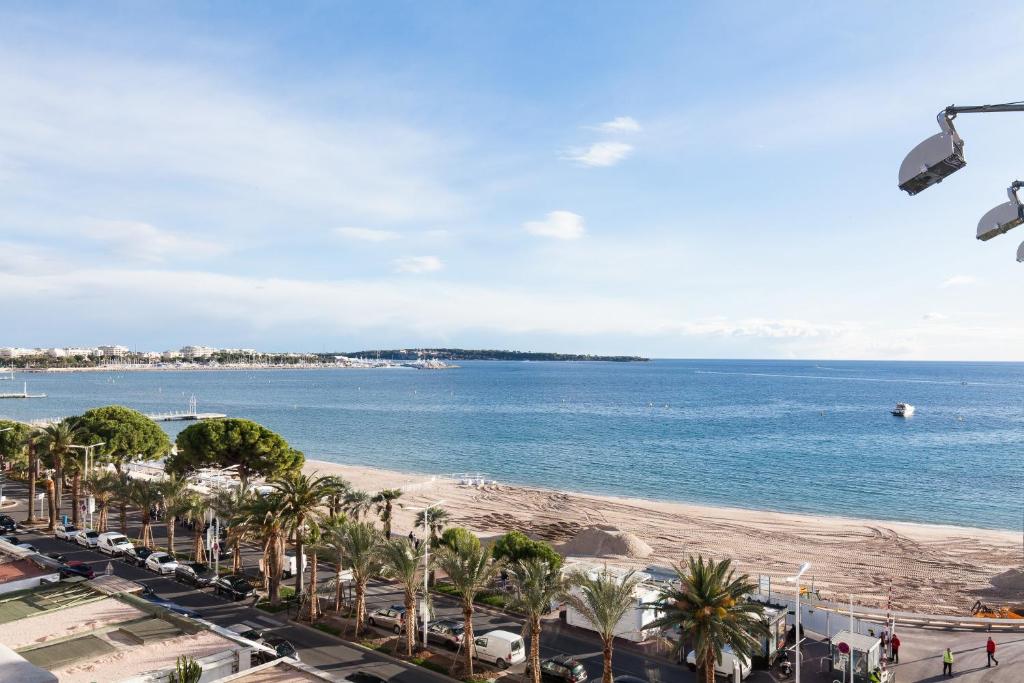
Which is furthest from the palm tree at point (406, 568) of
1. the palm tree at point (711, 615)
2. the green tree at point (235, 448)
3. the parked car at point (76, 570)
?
the green tree at point (235, 448)

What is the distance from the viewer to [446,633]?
25344 mm

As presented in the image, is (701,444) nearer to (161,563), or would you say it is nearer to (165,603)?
(161,563)

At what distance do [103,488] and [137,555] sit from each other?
691cm

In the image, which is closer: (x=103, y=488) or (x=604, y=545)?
(x=103, y=488)

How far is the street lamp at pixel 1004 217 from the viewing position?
16.7 ft

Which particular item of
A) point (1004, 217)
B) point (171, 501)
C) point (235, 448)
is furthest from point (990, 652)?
point (235, 448)

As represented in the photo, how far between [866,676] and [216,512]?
1149 inches

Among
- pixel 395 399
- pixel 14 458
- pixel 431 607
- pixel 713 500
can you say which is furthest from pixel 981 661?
pixel 395 399

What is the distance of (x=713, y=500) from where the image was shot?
2432 inches

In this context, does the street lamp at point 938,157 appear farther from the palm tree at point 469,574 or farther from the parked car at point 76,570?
the parked car at point 76,570

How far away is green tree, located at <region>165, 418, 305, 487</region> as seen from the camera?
41.1 metres

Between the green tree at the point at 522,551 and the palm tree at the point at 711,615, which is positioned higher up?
the palm tree at the point at 711,615

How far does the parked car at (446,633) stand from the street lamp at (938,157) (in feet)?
78.5

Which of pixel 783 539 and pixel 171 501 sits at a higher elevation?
pixel 171 501
